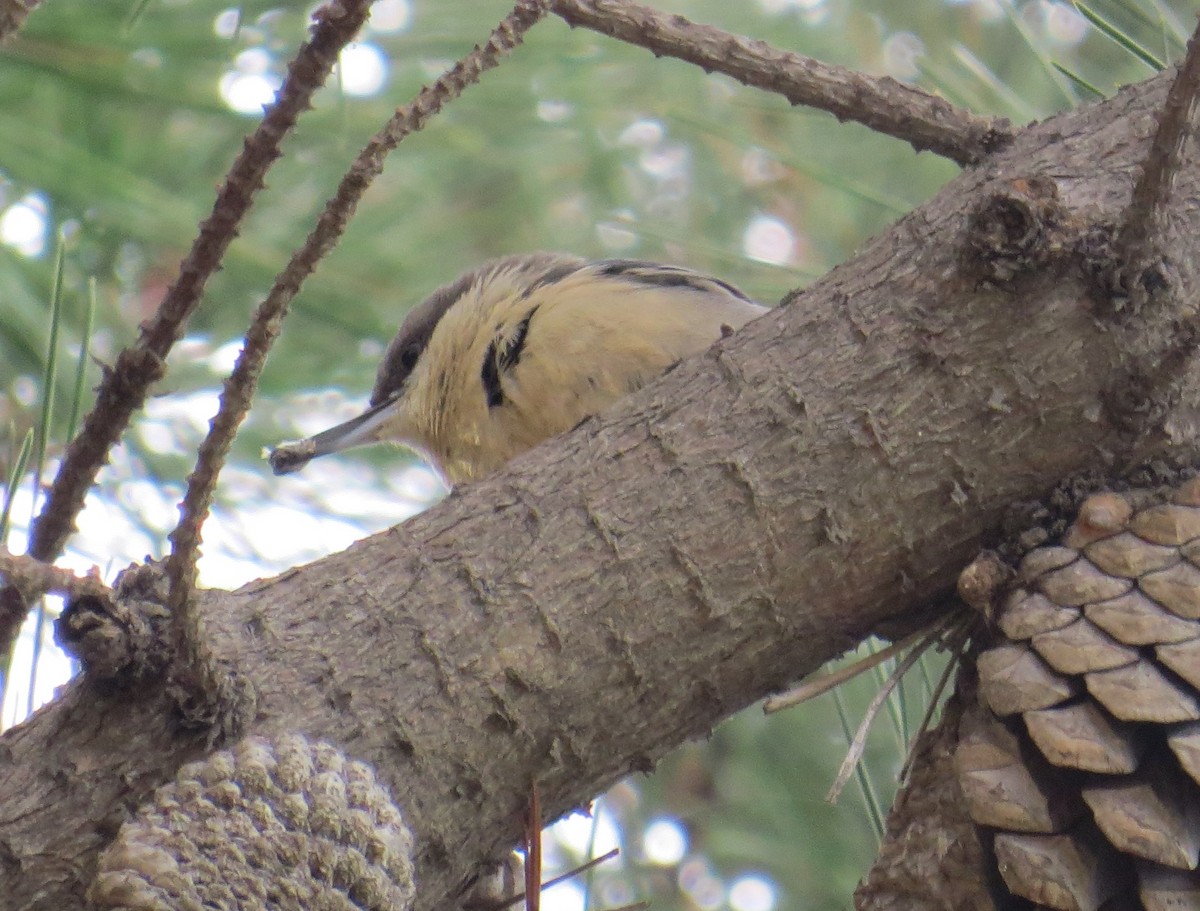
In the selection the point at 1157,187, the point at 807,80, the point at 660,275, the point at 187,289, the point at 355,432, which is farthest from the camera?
the point at 355,432

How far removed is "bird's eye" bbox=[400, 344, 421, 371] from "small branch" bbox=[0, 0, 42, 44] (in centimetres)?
146

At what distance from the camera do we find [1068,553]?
3.85 feet

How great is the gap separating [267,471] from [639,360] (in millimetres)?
1017

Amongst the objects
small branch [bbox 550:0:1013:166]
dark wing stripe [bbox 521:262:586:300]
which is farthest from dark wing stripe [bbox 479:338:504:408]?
small branch [bbox 550:0:1013:166]

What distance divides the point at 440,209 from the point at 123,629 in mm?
1966

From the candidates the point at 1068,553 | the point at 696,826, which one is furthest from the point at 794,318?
the point at 696,826

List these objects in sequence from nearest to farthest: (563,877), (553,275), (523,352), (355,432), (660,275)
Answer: (563,877), (523,352), (660,275), (553,275), (355,432)

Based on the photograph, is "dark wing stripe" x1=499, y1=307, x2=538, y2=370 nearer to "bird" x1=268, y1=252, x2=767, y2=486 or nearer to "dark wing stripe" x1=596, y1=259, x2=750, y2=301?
"bird" x1=268, y1=252, x2=767, y2=486

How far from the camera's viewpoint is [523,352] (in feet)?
6.28

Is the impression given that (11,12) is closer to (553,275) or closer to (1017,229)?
(1017,229)

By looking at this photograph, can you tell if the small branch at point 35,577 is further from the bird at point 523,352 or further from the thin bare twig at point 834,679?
the bird at point 523,352

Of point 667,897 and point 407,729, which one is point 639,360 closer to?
point 407,729

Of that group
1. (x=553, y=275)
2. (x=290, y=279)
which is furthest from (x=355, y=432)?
(x=290, y=279)

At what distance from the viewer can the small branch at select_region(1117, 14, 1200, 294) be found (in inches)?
39.3
